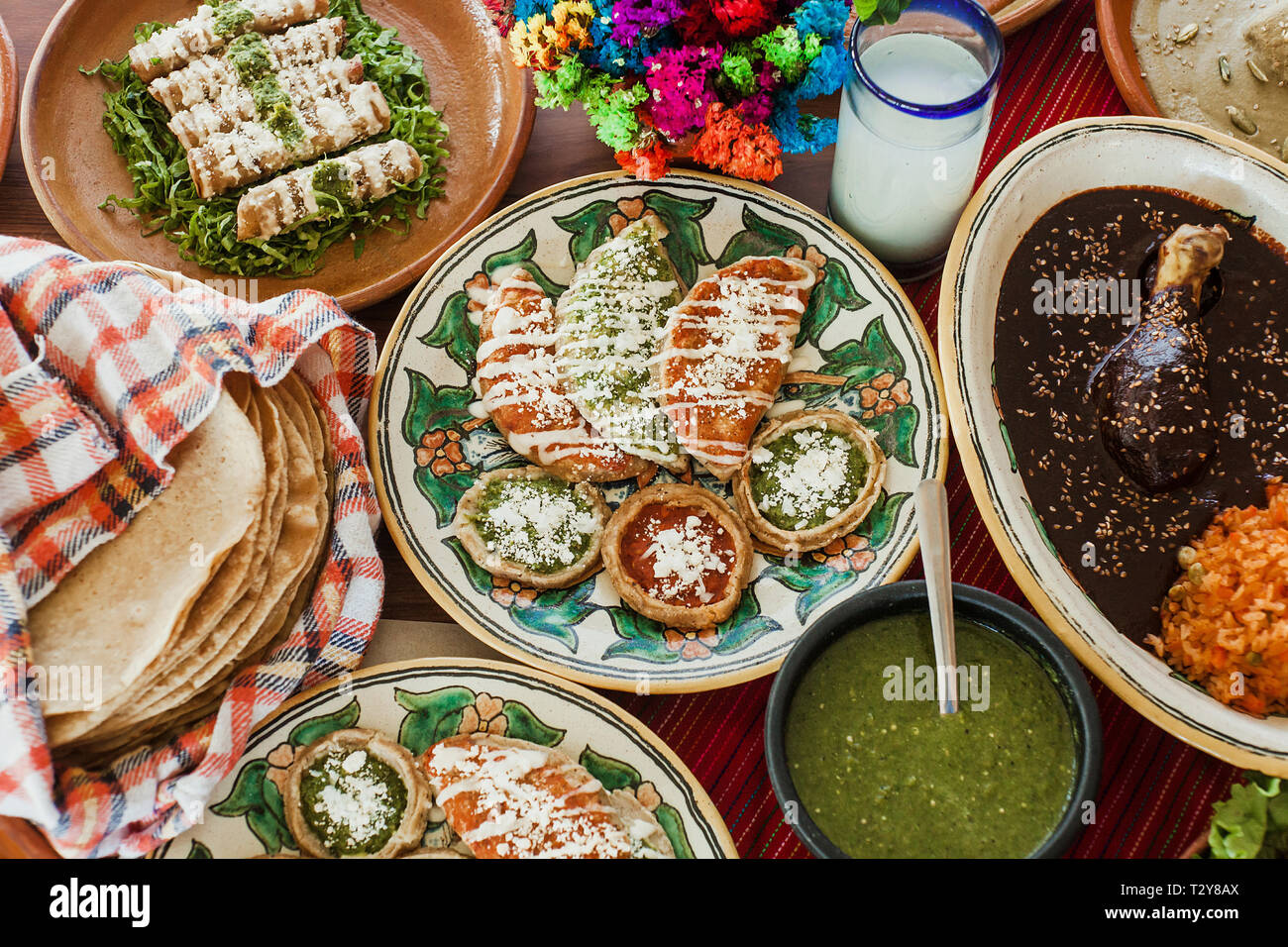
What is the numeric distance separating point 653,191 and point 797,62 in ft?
1.76

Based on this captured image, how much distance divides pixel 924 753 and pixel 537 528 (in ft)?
3.19

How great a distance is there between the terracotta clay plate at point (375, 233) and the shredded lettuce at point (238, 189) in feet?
0.10

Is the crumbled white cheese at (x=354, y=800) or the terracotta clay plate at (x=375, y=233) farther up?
the terracotta clay plate at (x=375, y=233)

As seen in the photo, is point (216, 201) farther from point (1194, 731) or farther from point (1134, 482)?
point (1194, 731)

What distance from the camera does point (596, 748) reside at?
1983 mm

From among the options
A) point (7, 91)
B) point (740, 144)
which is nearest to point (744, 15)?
point (740, 144)

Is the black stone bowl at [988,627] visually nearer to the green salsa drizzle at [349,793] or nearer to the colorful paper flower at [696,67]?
the green salsa drizzle at [349,793]

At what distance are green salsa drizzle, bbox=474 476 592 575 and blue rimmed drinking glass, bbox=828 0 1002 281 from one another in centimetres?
107

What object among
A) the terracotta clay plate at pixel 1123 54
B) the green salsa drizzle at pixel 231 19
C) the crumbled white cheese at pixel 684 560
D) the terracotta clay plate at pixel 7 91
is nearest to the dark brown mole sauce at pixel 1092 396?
the terracotta clay plate at pixel 1123 54

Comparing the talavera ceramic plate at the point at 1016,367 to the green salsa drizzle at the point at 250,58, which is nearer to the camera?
the talavera ceramic plate at the point at 1016,367

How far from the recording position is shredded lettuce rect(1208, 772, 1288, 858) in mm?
1783

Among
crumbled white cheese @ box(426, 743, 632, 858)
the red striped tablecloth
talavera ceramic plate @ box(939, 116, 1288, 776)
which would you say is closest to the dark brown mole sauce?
talavera ceramic plate @ box(939, 116, 1288, 776)

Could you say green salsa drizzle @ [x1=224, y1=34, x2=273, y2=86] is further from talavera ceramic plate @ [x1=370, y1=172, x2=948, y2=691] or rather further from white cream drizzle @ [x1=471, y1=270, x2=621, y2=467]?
white cream drizzle @ [x1=471, y1=270, x2=621, y2=467]

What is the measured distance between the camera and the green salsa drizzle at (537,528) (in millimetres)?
2129
